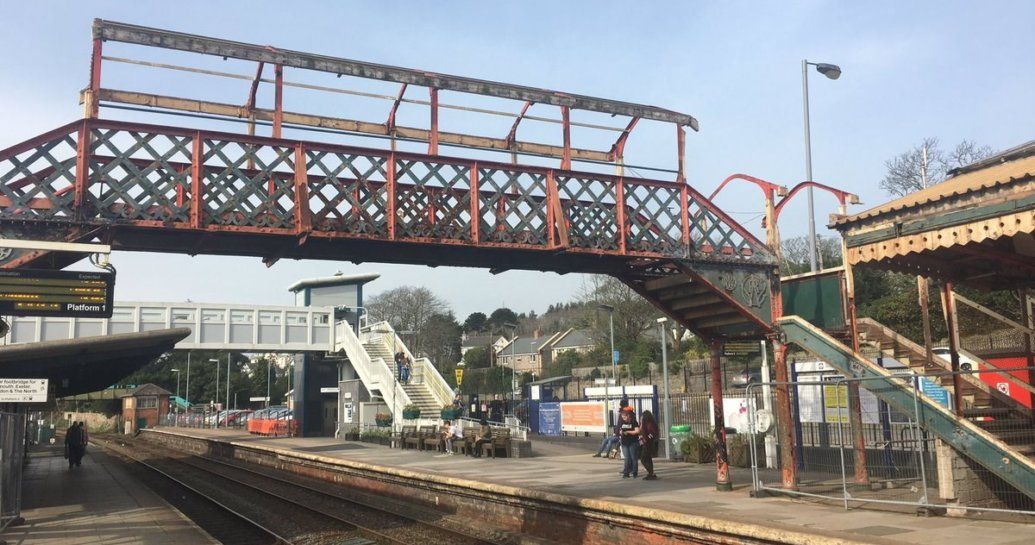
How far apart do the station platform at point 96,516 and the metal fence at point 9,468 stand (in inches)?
12.7

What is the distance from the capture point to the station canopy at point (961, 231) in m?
9.34

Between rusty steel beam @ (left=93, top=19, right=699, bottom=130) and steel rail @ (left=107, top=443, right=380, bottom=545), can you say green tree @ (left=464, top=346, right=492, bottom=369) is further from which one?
rusty steel beam @ (left=93, top=19, right=699, bottom=130)

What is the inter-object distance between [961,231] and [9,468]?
1504 centimetres

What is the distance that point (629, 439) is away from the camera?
1569 centimetres

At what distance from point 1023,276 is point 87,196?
13.9m

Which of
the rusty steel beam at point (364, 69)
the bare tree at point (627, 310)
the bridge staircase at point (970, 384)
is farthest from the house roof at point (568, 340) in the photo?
the rusty steel beam at point (364, 69)

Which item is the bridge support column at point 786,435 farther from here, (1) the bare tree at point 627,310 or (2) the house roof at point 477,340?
(2) the house roof at point 477,340

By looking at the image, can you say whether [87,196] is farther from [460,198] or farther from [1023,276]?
[1023,276]

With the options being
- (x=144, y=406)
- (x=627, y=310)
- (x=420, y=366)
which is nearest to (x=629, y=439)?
(x=420, y=366)

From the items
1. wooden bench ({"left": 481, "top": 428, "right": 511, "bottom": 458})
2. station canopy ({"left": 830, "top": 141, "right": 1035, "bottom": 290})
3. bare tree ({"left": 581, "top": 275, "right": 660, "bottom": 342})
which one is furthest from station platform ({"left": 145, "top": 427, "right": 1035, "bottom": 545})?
bare tree ({"left": 581, "top": 275, "right": 660, "bottom": 342})

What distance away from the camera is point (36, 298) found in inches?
388

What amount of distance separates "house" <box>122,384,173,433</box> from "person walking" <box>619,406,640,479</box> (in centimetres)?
6473

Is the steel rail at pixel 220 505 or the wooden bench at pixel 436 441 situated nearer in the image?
the steel rail at pixel 220 505

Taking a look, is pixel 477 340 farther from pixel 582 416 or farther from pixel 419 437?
pixel 419 437
